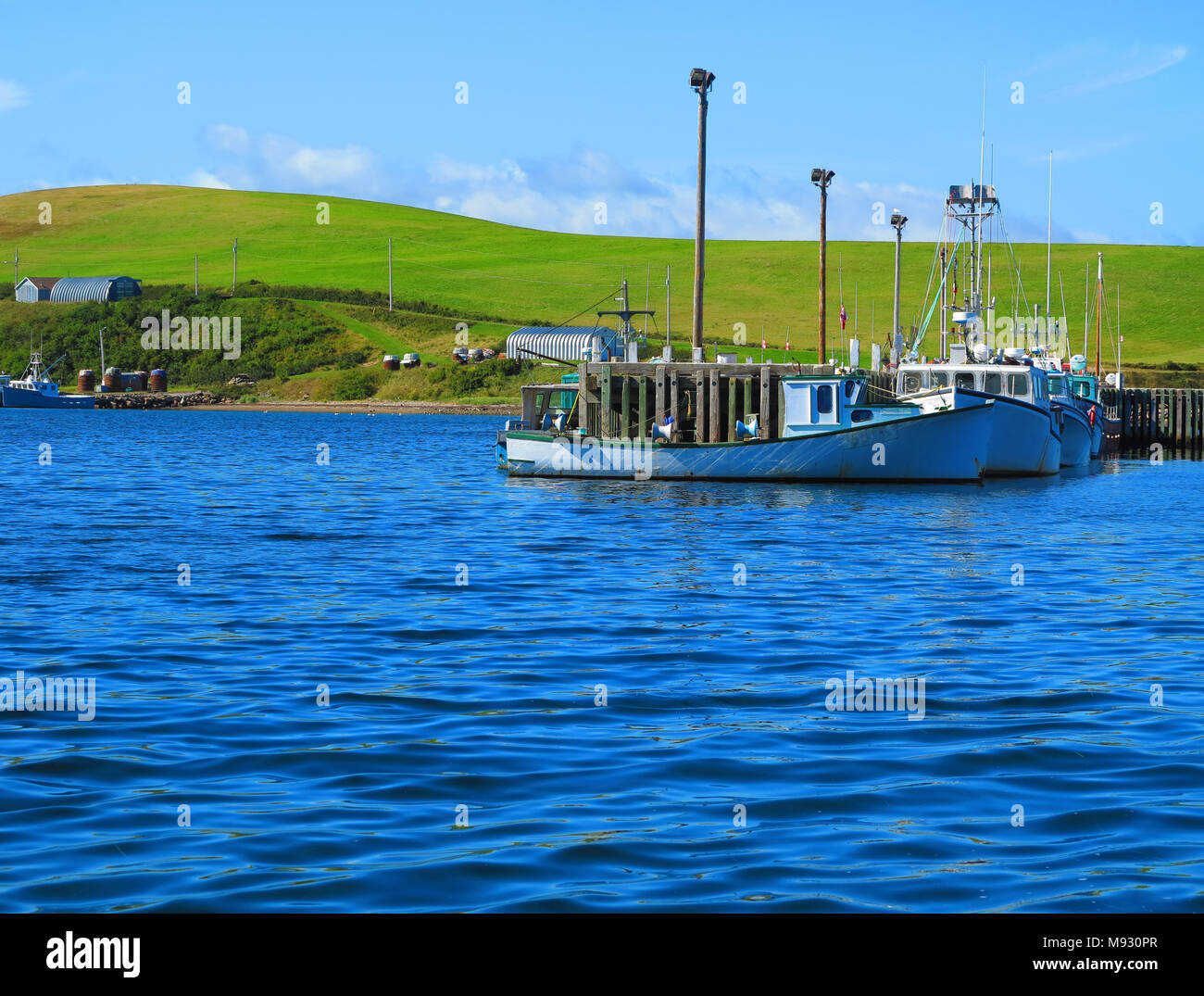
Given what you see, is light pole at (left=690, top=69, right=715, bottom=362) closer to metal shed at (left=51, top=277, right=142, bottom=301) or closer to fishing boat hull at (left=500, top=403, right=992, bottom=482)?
fishing boat hull at (left=500, top=403, right=992, bottom=482)

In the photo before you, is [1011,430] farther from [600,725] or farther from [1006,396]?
[600,725]

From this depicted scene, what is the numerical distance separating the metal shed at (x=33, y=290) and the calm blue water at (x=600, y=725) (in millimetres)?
154361

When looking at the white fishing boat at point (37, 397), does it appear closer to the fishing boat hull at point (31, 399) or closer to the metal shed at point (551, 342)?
the fishing boat hull at point (31, 399)

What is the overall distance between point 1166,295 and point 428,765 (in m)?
172

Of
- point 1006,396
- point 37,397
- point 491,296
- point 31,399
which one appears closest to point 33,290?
point 31,399

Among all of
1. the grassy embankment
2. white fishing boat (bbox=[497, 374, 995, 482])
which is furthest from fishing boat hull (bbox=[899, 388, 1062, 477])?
the grassy embankment

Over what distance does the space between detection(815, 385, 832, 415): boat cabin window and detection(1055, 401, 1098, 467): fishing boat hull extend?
16.5m

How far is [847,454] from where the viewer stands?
41281 millimetres

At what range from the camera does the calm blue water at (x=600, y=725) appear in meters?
8.54

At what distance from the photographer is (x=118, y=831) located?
9.42 m

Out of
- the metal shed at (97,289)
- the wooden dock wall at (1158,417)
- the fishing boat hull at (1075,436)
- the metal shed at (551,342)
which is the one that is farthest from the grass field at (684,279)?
the fishing boat hull at (1075,436)

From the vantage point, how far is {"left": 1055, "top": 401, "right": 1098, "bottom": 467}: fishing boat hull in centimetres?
5600
